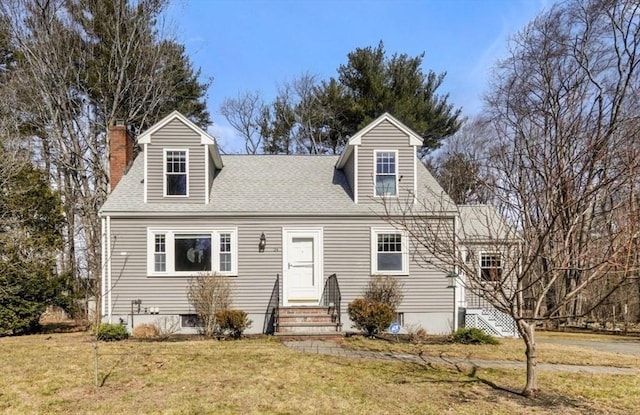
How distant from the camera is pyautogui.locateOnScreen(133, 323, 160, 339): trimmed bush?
12648mm

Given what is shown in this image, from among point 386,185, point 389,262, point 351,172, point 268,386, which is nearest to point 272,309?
point 389,262

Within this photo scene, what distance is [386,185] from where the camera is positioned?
47.0 ft

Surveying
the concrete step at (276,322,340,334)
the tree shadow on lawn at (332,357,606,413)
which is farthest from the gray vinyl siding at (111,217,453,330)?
the tree shadow on lawn at (332,357,606,413)

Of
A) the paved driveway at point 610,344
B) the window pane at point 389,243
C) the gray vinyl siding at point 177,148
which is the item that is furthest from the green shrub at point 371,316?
the paved driveway at point 610,344

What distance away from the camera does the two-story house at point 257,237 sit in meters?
13.3

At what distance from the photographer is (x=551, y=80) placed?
65.9ft

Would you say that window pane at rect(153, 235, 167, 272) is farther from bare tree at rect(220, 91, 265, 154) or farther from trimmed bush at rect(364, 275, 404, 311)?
bare tree at rect(220, 91, 265, 154)

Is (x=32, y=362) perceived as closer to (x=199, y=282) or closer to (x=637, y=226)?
(x=199, y=282)

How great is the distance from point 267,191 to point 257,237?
5.51ft

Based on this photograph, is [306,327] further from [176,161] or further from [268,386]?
[176,161]

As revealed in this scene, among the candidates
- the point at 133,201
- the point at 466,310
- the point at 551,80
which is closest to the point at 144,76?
the point at 133,201

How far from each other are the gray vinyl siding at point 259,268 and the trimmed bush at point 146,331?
23.2 inches

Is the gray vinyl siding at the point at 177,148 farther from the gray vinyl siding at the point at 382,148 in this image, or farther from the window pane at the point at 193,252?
the gray vinyl siding at the point at 382,148

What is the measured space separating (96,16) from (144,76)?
3.08 metres
